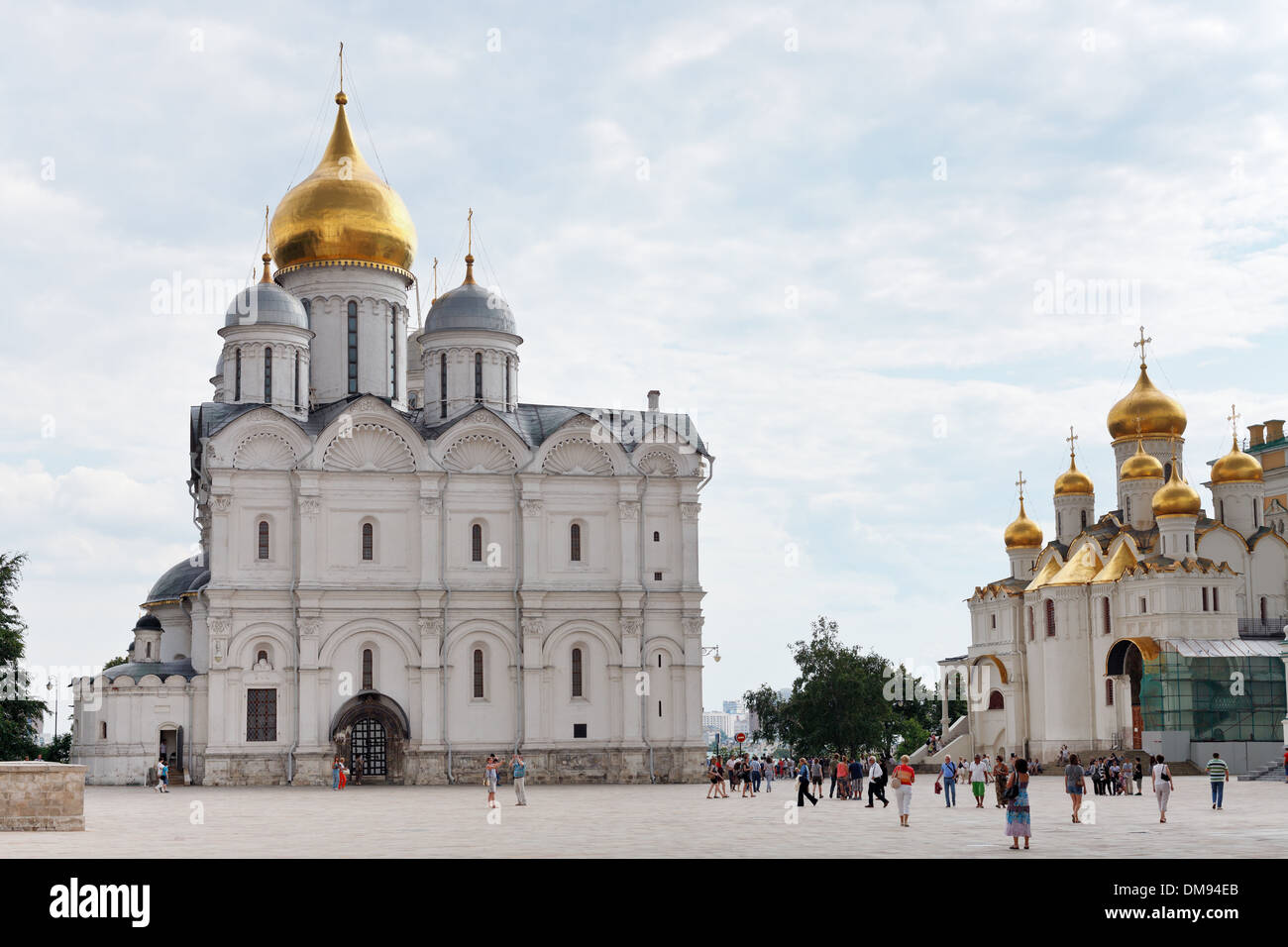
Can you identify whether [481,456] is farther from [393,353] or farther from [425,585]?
[393,353]

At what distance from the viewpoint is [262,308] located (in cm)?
4566

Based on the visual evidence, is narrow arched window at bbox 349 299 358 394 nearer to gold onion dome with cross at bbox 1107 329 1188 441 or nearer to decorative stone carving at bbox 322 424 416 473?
decorative stone carving at bbox 322 424 416 473

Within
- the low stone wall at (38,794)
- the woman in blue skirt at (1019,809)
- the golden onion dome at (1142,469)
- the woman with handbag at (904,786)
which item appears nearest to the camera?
the woman in blue skirt at (1019,809)

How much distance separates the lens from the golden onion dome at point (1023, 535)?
60.4 meters

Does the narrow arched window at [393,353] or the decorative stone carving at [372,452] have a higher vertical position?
the narrow arched window at [393,353]

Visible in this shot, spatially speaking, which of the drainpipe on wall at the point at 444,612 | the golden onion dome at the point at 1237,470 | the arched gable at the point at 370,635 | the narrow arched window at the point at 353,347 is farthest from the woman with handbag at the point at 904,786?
the golden onion dome at the point at 1237,470

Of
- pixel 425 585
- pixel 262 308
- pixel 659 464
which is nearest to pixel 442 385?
pixel 262 308

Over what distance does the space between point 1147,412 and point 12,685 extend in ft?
127

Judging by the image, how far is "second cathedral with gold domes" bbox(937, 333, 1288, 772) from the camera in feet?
153

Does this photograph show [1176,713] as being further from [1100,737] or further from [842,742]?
[842,742]

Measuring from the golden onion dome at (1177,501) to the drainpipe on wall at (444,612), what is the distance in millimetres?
23305

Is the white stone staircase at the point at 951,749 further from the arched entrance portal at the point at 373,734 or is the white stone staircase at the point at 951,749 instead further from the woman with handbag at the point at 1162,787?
the woman with handbag at the point at 1162,787

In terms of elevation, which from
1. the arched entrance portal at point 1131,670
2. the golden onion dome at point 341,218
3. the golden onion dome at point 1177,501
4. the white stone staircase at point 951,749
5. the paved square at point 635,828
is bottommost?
the white stone staircase at point 951,749
